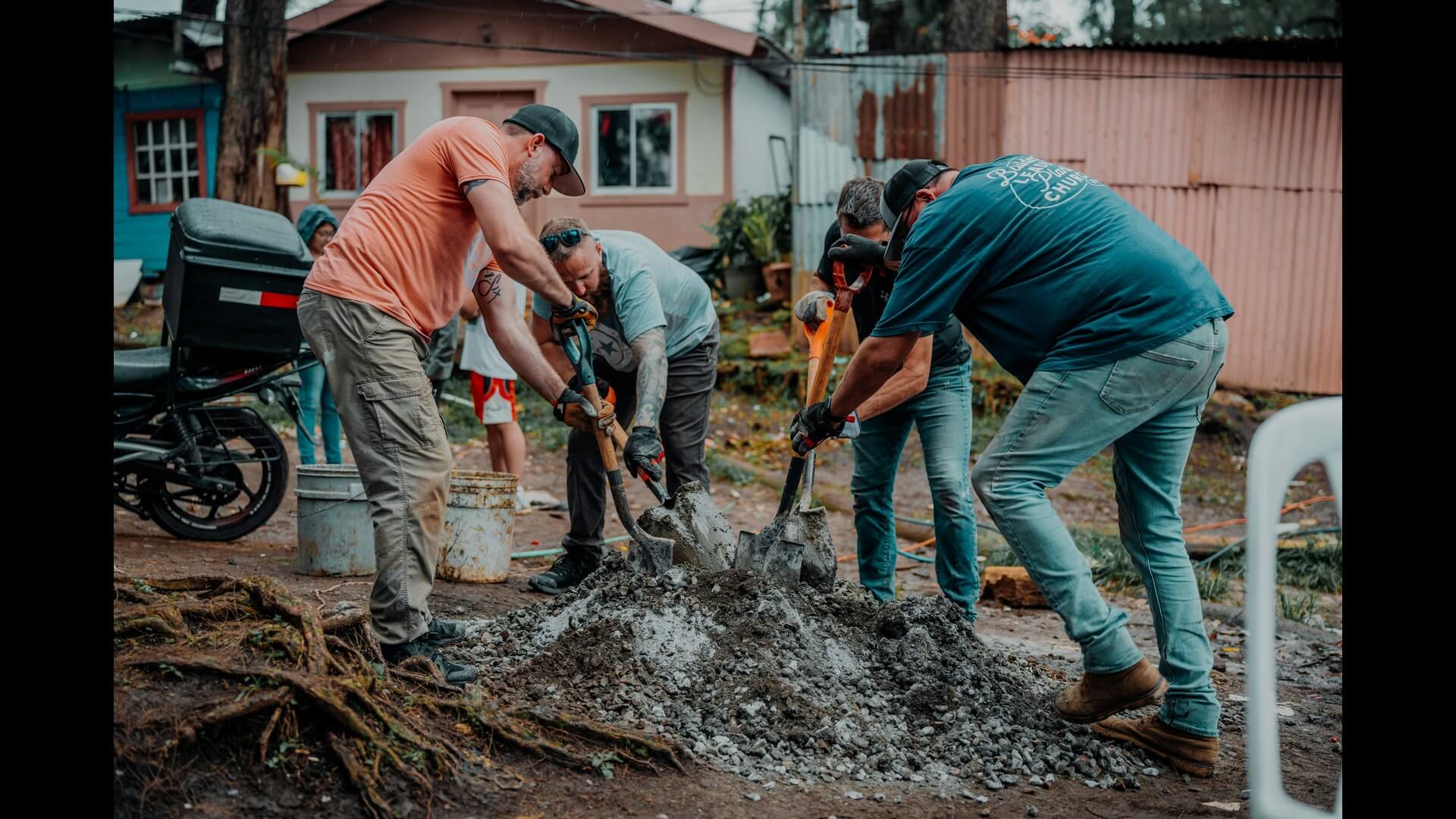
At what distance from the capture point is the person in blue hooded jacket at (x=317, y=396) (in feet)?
22.4

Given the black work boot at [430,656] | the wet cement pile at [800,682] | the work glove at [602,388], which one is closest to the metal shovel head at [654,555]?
the wet cement pile at [800,682]

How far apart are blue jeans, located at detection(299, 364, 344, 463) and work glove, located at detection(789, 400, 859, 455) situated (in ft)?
12.1

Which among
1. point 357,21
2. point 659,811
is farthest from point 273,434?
point 357,21

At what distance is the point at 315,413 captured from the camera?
7.19 m

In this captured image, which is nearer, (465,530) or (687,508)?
(687,508)

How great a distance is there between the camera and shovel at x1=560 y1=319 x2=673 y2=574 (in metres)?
4.43

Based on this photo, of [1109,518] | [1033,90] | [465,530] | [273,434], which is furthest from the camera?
[1033,90]

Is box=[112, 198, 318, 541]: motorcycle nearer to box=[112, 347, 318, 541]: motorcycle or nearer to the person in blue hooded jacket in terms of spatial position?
box=[112, 347, 318, 541]: motorcycle

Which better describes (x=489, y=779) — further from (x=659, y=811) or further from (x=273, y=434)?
(x=273, y=434)

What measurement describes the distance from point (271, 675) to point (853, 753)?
1.59 meters

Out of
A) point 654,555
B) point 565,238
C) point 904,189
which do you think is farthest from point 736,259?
point 904,189

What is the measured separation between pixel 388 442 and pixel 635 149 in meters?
11.6

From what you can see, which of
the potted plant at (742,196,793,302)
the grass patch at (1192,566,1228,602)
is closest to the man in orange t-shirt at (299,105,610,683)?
the grass patch at (1192,566,1228,602)

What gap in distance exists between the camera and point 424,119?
14672mm
